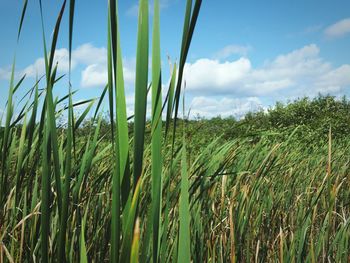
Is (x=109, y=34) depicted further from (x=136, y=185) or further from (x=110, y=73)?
(x=136, y=185)

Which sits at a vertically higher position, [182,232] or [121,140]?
[121,140]

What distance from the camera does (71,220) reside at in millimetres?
1300

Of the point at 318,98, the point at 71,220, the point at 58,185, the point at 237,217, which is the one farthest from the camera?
the point at 318,98

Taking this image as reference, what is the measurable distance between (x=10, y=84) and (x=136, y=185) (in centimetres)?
70

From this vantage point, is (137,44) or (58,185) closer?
(137,44)

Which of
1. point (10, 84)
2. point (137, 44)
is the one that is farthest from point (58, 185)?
point (10, 84)

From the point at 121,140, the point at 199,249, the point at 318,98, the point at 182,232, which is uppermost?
the point at 318,98

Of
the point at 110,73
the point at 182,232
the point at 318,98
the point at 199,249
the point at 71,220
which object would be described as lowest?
the point at 199,249

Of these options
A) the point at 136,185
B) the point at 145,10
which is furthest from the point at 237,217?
the point at 145,10

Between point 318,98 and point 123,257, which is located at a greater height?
point 318,98

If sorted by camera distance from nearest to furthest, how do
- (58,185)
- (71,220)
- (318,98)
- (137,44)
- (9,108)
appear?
(137,44)
(58,185)
(9,108)
(71,220)
(318,98)

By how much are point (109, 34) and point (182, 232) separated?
1.09ft

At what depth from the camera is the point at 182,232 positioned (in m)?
0.57

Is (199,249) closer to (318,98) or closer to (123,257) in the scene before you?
(123,257)
